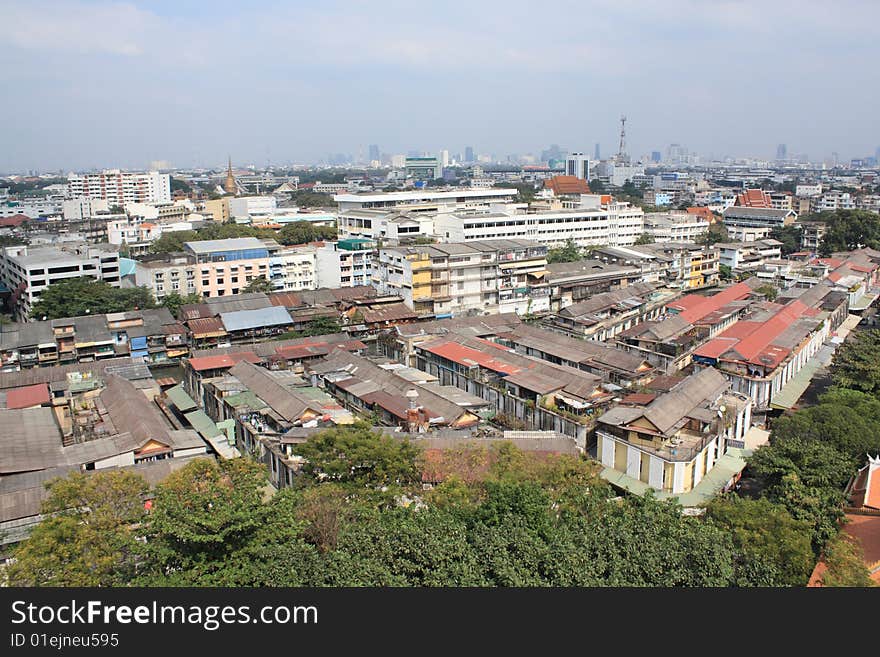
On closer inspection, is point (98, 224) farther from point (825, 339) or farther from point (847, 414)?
point (847, 414)

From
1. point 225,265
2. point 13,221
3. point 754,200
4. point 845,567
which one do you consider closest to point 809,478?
point 845,567

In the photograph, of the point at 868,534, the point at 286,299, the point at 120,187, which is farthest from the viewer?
the point at 120,187

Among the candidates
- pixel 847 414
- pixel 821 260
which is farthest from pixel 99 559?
pixel 821 260

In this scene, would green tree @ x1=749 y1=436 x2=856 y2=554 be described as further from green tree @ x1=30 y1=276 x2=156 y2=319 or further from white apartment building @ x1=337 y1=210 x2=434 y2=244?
white apartment building @ x1=337 y1=210 x2=434 y2=244

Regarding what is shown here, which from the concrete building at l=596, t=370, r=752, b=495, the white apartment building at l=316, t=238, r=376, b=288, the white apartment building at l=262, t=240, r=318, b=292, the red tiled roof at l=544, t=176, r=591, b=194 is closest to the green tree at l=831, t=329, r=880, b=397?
the concrete building at l=596, t=370, r=752, b=495

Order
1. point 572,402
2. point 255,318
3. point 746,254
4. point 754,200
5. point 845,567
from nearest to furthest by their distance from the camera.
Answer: point 845,567
point 572,402
point 255,318
point 746,254
point 754,200

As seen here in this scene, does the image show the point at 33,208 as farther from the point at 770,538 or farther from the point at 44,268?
the point at 770,538

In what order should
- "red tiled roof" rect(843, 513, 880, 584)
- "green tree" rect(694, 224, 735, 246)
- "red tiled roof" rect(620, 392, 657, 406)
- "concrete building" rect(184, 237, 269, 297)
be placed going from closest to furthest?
1. "red tiled roof" rect(843, 513, 880, 584)
2. "red tiled roof" rect(620, 392, 657, 406)
3. "concrete building" rect(184, 237, 269, 297)
4. "green tree" rect(694, 224, 735, 246)
